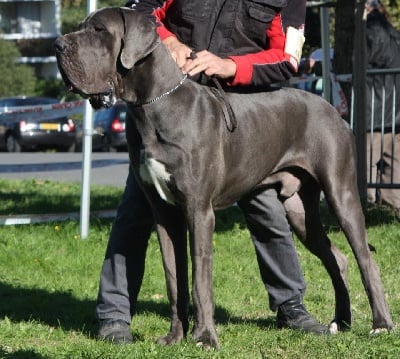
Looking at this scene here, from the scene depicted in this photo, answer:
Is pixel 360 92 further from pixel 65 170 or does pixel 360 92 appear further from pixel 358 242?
pixel 65 170

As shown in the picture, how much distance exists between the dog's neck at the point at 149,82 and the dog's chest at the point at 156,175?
27 cm

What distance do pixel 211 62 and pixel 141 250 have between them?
119 centimetres

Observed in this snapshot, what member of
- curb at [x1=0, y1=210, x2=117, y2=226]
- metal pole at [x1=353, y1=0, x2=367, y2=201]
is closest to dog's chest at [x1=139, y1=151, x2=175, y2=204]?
curb at [x1=0, y1=210, x2=117, y2=226]

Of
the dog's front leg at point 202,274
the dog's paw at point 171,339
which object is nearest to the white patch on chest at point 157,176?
the dog's front leg at point 202,274

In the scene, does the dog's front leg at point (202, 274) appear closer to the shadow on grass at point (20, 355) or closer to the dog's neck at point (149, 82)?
the dog's neck at point (149, 82)

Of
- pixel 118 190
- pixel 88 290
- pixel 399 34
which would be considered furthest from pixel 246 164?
pixel 118 190

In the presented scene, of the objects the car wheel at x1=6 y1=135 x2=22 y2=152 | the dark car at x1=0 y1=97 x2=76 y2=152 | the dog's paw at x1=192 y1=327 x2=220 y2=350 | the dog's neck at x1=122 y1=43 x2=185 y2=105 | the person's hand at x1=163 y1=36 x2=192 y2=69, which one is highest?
the person's hand at x1=163 y1=36 x2=192 y2=69

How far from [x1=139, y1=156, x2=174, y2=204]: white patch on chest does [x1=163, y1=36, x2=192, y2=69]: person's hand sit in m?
0.54

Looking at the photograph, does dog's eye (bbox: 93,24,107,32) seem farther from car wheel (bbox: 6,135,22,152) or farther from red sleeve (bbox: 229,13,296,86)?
car wheel (bbox: 6,135,22,152)

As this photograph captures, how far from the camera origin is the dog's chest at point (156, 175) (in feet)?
16.4

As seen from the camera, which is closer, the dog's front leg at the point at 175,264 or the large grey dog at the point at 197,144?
the large grey dog at the point at 197,144

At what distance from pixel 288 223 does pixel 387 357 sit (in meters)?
1.34

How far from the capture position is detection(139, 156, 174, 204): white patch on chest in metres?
5.01

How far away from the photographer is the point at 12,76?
175 feet
